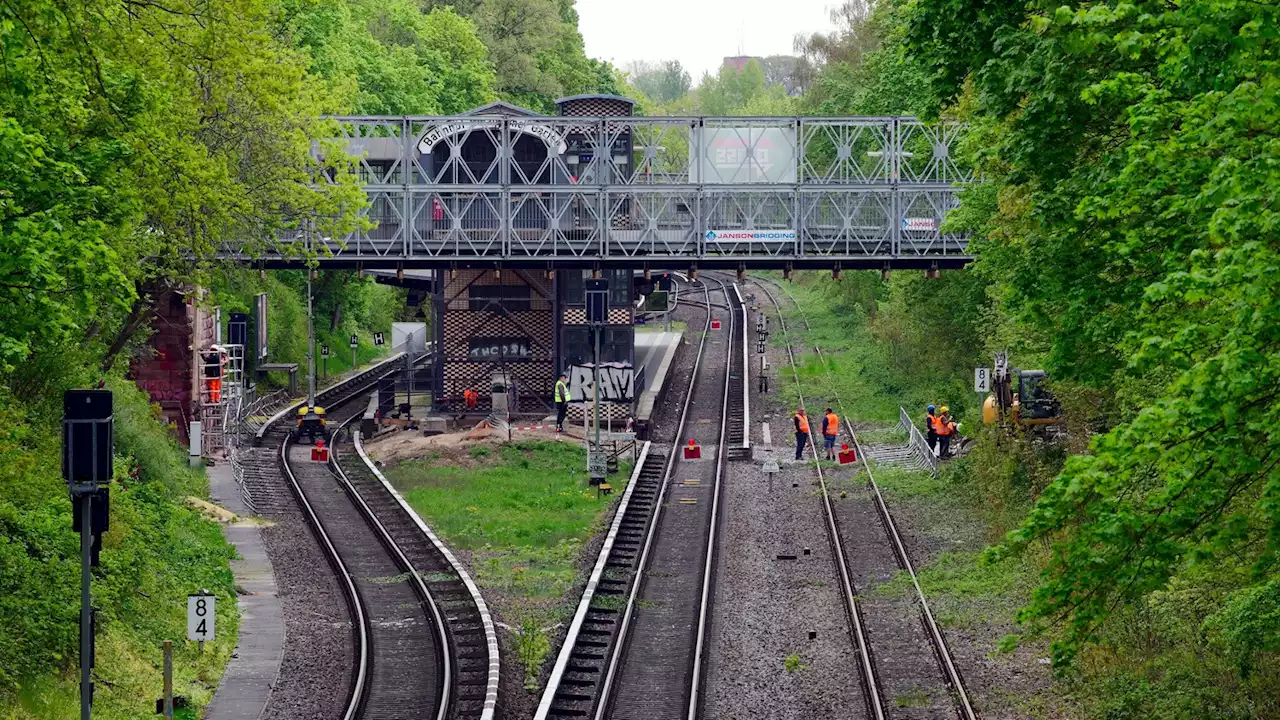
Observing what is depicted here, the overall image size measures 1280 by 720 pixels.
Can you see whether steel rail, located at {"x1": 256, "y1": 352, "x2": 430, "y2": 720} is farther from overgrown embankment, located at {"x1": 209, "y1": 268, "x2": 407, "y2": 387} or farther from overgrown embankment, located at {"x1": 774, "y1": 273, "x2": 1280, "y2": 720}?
overgrown embankment, located at {"x1": 774, "y1": 273, "x2": 1280, "y2": 720}

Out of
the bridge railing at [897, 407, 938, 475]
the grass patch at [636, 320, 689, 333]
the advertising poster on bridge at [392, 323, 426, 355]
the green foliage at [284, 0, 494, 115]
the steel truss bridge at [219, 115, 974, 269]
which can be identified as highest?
the green foliage at [284, 0, 494, 115]

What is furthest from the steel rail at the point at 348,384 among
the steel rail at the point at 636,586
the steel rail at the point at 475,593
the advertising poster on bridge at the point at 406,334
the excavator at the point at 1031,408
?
the excavator at the point at 1031,408

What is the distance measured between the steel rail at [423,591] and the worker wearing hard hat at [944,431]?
13.8m

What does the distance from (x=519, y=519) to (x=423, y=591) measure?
258 inches

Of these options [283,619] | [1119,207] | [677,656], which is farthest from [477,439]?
[1119,207]

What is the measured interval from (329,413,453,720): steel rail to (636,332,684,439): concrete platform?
10.1 metres

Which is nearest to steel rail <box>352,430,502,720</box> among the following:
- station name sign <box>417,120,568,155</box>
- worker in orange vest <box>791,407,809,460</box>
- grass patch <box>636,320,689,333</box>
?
worker in orange vest <box>791,407,809,460</box>

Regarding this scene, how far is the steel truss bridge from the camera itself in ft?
145

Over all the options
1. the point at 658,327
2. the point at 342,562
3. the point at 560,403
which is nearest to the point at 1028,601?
the point at 342,562

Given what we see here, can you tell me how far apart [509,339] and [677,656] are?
1115 inches

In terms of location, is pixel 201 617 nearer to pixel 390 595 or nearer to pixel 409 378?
pixel 390 595

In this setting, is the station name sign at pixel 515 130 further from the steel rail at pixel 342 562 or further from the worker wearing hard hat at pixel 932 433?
the worker wearing hard hat at pixel 932 433

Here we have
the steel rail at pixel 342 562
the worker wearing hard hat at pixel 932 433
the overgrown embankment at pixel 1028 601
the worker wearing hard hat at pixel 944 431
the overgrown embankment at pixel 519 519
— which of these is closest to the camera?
the overgrown embankment at pixel 1028 601

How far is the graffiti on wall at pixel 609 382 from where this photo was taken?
44562mm
